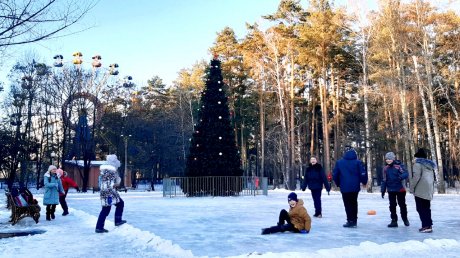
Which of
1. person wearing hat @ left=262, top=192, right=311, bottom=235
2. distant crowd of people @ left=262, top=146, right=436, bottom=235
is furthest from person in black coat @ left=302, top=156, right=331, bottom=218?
person wearing hat @ left=262, top=192, right=311, bottom=235

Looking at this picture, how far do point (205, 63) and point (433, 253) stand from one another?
1724 inches

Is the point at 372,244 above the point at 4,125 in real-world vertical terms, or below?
below

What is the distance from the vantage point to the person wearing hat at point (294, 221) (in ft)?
26.0

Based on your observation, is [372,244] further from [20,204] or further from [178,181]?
[178,181]

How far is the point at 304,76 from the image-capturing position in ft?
137

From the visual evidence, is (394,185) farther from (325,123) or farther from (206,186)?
(325,123)

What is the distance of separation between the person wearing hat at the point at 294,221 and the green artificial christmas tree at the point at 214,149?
1582 cm

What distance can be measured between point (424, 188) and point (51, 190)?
948 cm

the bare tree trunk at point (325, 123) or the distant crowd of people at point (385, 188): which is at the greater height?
the bare tree trunk at point (325, 123)

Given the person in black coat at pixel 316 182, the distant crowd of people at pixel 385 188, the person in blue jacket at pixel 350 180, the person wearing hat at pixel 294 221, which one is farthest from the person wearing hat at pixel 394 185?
the person in black coat at pixel 316 182

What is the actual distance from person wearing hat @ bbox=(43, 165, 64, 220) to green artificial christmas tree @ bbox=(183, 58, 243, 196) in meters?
12.4

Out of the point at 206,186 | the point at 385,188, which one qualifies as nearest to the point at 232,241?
the point at 385,188

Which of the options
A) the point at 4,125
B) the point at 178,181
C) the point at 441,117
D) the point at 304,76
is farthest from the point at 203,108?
the point at 4,125

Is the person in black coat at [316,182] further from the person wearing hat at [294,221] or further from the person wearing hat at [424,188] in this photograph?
the person wearing hat at [424,188]
